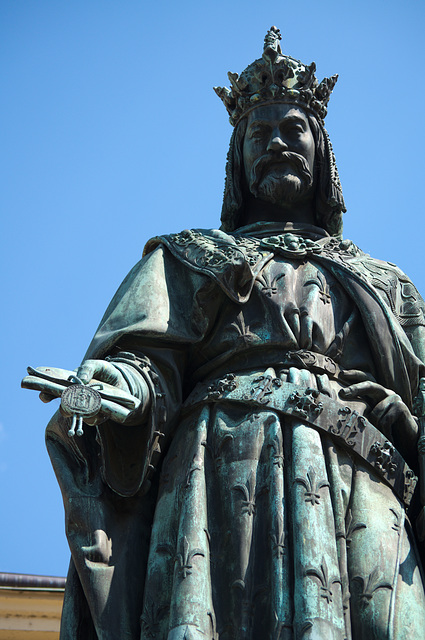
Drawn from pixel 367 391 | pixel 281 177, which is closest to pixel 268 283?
pixel 367 391

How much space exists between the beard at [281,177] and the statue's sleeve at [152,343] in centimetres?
104

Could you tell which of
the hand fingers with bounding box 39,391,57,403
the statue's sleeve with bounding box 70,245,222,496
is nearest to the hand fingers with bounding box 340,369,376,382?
the statue's sleeve with bounding box 70,245,222,496

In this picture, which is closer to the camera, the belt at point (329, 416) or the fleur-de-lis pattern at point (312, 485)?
the fleur-de-lis pattern at point (312, 485)

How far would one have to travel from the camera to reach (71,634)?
A: 29.8 ft

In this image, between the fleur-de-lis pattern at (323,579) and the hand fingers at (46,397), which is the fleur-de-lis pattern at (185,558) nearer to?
the fleur-de-lis pattern at (323,579)

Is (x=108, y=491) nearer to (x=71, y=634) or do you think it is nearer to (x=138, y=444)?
(x=138, y=444)

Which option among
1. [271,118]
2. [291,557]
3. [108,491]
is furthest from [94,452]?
[271,118]

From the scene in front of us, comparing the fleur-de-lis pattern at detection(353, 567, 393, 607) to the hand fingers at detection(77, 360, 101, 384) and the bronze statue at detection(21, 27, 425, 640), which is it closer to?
the bronze statue at detection(21, 27, 425, 640)

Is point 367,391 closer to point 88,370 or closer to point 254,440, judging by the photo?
point 254,440

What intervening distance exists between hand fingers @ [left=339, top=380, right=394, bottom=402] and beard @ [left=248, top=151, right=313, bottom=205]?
2.01 metres

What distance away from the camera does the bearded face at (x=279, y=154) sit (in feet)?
36.0

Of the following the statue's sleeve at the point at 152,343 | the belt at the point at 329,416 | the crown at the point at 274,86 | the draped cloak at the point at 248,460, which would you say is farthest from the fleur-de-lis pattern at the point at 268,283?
the crown at the point at 274,86

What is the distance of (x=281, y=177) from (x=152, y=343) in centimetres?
195

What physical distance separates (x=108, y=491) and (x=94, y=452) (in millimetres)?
302
